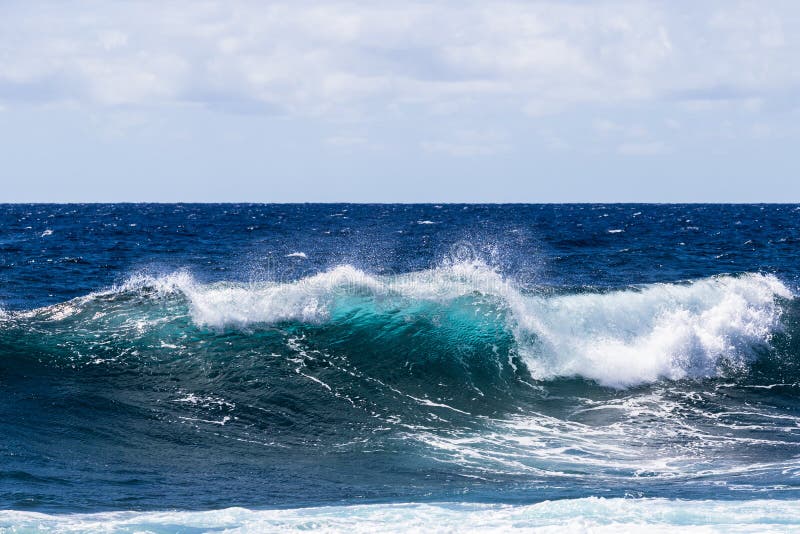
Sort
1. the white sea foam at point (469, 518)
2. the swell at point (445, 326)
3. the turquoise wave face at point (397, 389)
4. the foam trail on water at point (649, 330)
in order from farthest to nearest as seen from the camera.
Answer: the foam trail on water at point (649, 330) < the swell at point (445, 326) < the turquoise wave face at point (397, 389) < the white sea foam at point (469, 518)

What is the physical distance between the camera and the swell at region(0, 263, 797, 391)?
1582 centimetres

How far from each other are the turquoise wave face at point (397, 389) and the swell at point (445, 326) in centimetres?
5

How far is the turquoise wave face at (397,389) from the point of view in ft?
35.1

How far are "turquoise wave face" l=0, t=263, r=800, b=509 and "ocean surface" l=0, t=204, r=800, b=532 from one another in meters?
0.05

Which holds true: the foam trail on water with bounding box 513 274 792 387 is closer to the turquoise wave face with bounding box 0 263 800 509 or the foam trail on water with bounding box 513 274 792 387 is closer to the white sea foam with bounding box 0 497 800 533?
the turquoise wave face with bounding box 0 263 800 509

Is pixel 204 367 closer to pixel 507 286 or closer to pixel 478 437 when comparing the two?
pixel 478 437

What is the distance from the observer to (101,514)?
8.81 metres

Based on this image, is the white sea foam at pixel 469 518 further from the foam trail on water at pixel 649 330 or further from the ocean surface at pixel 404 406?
the foam trail on water at pixel 649 330

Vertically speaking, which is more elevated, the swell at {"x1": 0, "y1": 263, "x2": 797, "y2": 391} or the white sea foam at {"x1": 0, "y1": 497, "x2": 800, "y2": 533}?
the swell at {"x1": 0, "y1": 263, "x2": 797, "y2": 391}

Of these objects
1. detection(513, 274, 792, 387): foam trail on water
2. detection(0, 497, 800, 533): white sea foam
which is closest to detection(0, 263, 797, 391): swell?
detection(513, 274, 792, 387): foam trail on water

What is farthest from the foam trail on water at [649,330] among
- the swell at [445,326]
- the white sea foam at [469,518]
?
the white sea foam at [469,518]

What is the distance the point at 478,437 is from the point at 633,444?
2.29 metres


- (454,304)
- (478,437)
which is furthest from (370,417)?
(454,304)

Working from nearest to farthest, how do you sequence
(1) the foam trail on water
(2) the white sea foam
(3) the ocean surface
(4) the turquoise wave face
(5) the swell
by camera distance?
(2) the white sea foam, (3) the ocean surface, (4) the turquoise wave face, (5) the swell, (1) the foam trail on water
